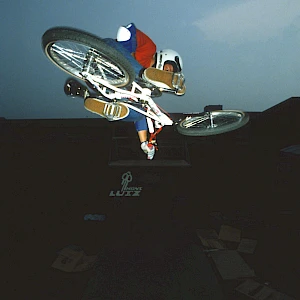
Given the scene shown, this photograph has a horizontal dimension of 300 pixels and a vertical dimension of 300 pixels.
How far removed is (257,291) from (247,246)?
107 cm

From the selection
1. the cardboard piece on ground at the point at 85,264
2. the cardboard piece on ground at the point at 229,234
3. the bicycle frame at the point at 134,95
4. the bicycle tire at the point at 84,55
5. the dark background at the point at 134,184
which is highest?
the bicycle tire at the point at 84,55

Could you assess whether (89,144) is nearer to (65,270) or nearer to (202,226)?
(65,270)

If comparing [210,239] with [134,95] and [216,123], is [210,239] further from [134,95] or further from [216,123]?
[134,95]

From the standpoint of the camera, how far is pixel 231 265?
13.1 feet

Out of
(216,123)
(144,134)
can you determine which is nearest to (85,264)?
(144,134)

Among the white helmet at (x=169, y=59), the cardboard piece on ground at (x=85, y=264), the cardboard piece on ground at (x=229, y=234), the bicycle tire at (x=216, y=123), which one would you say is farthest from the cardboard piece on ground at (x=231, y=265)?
the white helmet at (x=169, y=59)

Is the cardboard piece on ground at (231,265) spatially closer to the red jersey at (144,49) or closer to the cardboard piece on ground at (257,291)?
the cardboard piece on ground at (257,291)

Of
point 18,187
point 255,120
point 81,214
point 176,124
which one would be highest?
point 255,120

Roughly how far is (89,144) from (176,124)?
2.89 meters

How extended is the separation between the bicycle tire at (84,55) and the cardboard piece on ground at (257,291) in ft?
10.7

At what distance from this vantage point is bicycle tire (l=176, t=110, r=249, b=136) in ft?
7.05

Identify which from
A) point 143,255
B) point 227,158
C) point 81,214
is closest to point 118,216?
point 81,214

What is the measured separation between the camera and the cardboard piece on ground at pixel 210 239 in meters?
4.44

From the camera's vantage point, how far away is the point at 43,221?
4.87m
